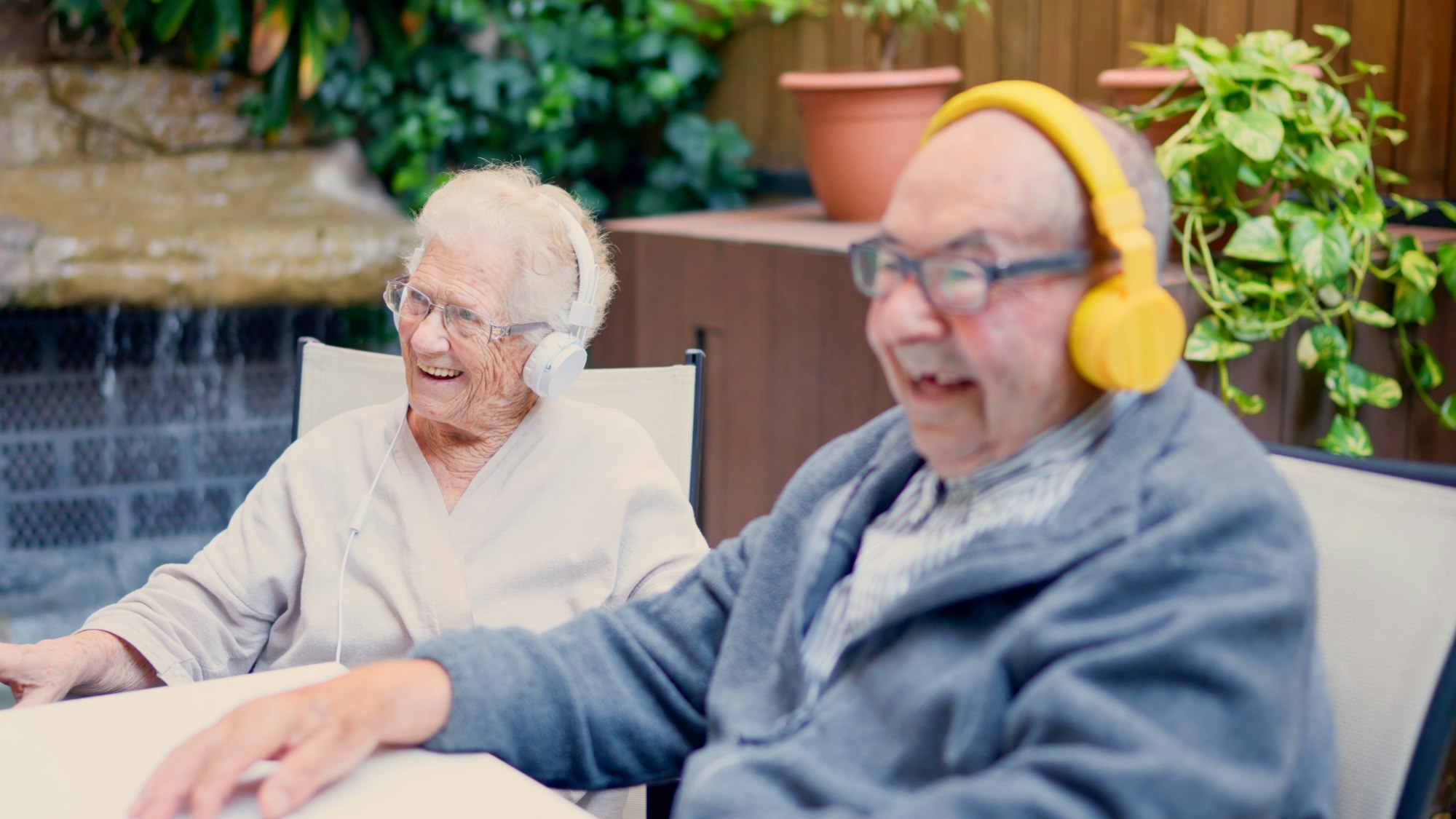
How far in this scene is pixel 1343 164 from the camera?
2.03m

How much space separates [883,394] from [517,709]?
1543mm

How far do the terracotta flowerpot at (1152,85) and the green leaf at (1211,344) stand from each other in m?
0.34

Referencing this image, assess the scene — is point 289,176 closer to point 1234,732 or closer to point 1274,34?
point 1274,34

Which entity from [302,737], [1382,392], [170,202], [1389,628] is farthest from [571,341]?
[170,202]

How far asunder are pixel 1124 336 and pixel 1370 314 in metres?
1.48

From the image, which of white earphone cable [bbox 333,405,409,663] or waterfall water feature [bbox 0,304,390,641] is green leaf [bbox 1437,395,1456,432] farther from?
waterfall water feature [bbox 0,304,390,641]

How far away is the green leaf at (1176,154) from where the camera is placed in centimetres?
202

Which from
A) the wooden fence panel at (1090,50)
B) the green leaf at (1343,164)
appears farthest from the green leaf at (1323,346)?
the wooden fence panel at (1090,50)

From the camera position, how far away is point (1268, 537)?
78 centimetres

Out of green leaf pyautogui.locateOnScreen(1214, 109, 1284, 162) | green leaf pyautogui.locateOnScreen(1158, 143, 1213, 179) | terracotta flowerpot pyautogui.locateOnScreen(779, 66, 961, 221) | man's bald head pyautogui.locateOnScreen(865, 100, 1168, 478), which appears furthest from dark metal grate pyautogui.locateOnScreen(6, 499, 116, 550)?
man's bald head pyautogui.locateOnScreen(865, 100, 1168, 478)

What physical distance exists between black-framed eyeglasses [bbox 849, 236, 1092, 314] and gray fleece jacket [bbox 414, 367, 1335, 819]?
0.38ft

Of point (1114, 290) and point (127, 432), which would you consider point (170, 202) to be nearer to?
point (127, 432)

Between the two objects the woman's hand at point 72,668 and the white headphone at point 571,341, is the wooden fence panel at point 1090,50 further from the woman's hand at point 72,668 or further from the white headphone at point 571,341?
the woman's hand at point 72,668

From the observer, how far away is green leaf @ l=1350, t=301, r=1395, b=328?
206 centimetres
